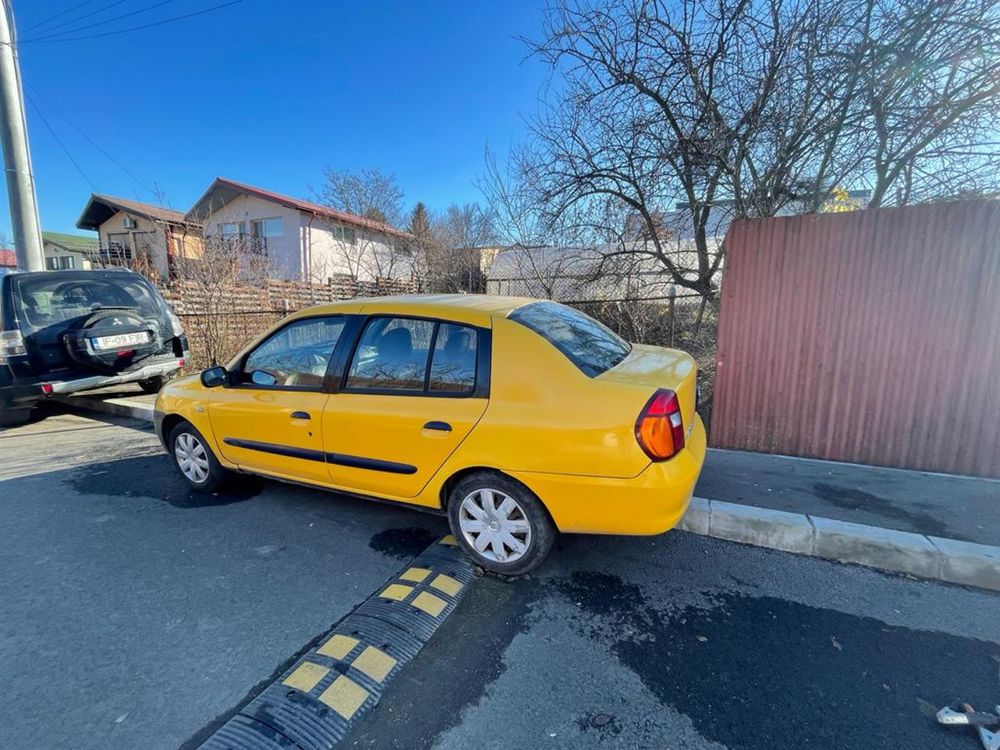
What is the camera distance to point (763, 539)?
10.3ft

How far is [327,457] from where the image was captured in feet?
10.7

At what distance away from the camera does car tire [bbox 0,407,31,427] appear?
19.4 ft

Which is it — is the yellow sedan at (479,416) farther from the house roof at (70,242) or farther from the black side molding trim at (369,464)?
the house roof at (70,242)

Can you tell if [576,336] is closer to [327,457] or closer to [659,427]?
[659,427]

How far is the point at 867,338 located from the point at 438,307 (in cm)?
383

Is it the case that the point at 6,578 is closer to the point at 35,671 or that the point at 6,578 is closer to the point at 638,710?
the point at 35,671

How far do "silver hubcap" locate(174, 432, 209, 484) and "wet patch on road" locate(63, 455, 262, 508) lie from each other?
6.1 inches

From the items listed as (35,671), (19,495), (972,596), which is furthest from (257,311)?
(972,596)

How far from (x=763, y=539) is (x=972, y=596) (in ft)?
3.38

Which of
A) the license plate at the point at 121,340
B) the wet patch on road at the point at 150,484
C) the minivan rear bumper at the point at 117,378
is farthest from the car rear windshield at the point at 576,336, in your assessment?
the minivan rear bumper at the point at 117,378

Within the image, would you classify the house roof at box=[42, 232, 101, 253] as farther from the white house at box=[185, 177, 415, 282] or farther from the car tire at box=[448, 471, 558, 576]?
the car tire at box=[448, 471, 558, 576]

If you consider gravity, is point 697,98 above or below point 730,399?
above

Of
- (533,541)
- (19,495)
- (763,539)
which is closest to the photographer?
(533,541)

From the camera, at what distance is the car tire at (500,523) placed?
2688mm
